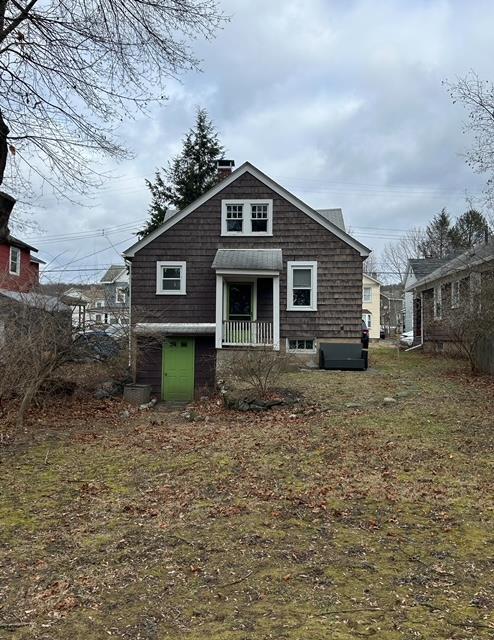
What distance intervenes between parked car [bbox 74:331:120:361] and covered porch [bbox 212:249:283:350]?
4504mm

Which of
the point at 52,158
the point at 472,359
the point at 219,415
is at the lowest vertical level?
the point at 219,415

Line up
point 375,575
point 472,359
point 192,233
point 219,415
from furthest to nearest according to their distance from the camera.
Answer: point 192,233
point 472,359
point 219,415
point 375,575

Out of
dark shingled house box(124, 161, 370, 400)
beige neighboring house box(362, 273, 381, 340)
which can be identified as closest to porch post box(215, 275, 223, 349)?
dark shingled house box(124, 161, 370, 400)

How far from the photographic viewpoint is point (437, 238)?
5047 centimetres

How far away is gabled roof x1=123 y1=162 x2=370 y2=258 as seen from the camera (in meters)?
18.5

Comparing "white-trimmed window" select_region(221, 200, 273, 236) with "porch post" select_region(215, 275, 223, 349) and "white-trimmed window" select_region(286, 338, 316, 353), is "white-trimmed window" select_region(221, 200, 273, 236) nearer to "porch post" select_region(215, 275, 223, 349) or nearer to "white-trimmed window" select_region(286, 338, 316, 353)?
"porch post" select_region(215, 275, 223, 349)

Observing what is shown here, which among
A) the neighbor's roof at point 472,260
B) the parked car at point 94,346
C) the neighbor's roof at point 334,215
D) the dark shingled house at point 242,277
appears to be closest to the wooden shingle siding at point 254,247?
the dark shingled house at point 242,277

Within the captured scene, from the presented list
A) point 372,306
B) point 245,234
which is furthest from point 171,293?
point 372,306

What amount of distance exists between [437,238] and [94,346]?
145 feet

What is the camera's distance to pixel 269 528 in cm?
470

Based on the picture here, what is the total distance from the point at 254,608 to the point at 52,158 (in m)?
7.33

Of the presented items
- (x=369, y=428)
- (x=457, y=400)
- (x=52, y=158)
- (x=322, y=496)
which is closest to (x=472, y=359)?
(x=457, y=400)

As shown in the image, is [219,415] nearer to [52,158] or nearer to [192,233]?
[52,158]

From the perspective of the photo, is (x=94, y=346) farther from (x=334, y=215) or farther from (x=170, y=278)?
(x=334, y=215)
